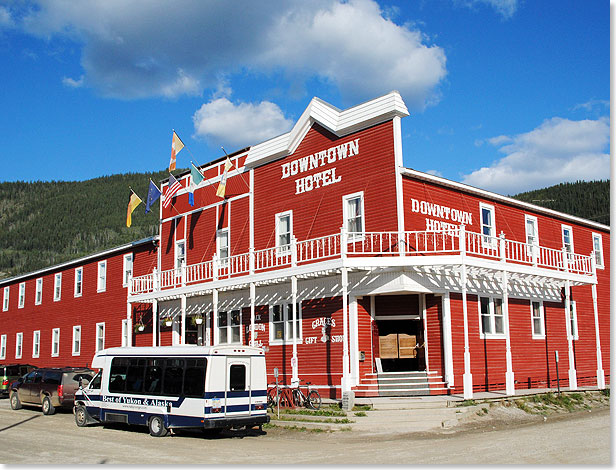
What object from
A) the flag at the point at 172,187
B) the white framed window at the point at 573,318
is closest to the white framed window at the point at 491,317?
the white framed window at the point at 573,318

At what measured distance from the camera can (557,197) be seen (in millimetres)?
101875

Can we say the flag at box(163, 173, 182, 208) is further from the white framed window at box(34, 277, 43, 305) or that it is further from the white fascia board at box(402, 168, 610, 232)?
the white framed window at box(34, 277, 43, 305)

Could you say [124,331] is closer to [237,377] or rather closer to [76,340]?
[76,340]

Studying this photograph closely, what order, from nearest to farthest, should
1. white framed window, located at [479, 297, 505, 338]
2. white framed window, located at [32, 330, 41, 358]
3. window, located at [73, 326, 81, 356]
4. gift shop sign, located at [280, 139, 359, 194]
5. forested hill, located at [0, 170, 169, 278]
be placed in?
white framed window, located at [479, 297, 505, 338], gift shop sign, located at [280, 139, 359, 194], window, located at [73, 326, 81, 356], white framed window, located at [32, 330, 41, 358], forested hill, located at [0, 170, 169, 278]

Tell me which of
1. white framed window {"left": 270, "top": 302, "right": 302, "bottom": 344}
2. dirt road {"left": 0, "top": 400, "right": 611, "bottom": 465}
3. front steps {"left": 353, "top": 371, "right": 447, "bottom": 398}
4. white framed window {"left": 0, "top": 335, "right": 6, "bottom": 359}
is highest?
white framed window {"left": 270, "top": 302, "right": 302, "bottom": 344}

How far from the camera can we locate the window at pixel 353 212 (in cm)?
2231

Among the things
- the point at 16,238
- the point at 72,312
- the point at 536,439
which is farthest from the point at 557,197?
the point at 16,238

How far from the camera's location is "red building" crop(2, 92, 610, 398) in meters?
20.8

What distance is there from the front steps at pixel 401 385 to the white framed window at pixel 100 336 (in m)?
18.4

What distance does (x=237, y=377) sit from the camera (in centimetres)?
1619

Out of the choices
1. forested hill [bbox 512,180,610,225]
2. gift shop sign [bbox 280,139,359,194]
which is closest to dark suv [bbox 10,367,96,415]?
gift shop sign [bbox 280,139,359,194]

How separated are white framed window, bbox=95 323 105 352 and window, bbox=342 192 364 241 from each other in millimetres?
17628

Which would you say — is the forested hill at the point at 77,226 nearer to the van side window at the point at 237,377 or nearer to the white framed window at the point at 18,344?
the white framed window at the point at 18,344

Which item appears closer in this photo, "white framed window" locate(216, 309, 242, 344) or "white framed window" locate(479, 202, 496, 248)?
"white framed window" locate(479, 202, 496, 248)
